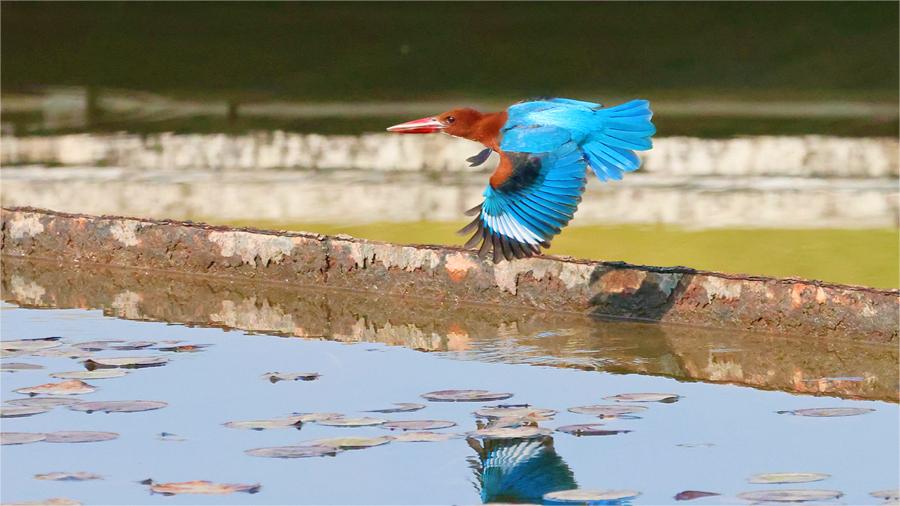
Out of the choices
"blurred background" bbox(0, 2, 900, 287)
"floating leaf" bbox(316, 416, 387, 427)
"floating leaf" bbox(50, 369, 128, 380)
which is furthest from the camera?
"blurred background" bbox(0, 2, 900, 287)

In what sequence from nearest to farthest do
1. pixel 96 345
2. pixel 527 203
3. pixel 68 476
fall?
pixel 68 476 → pixel 527 203 → pixel 96 345

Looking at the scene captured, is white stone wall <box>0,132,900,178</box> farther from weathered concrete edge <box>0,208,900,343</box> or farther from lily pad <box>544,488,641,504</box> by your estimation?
lily pad <box>544,488,641,504</box>

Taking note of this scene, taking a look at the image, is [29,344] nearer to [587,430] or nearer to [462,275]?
[462,275]

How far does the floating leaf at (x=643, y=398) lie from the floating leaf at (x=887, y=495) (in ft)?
3.50

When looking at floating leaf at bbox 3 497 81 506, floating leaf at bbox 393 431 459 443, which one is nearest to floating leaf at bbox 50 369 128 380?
floating leaf at bbox 393 431 459 443

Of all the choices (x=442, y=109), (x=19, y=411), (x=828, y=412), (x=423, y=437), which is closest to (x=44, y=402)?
(x=19, y=411)

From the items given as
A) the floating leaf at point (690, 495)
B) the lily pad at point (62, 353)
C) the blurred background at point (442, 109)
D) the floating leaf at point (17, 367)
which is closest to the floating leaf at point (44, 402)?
the floating leaf at point (17, 367)

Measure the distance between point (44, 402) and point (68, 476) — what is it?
759 mm

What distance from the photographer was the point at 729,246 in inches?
293

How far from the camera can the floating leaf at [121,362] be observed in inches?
209

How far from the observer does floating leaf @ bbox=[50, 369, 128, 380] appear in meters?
5.11

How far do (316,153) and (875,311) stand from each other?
5994 millimetres

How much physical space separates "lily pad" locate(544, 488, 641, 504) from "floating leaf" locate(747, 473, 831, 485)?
0.34 m

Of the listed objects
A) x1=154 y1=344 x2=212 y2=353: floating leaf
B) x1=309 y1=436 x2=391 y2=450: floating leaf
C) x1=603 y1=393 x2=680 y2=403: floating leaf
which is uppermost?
x1=154 y1=344 x2=212 y2=353: floating leaf
